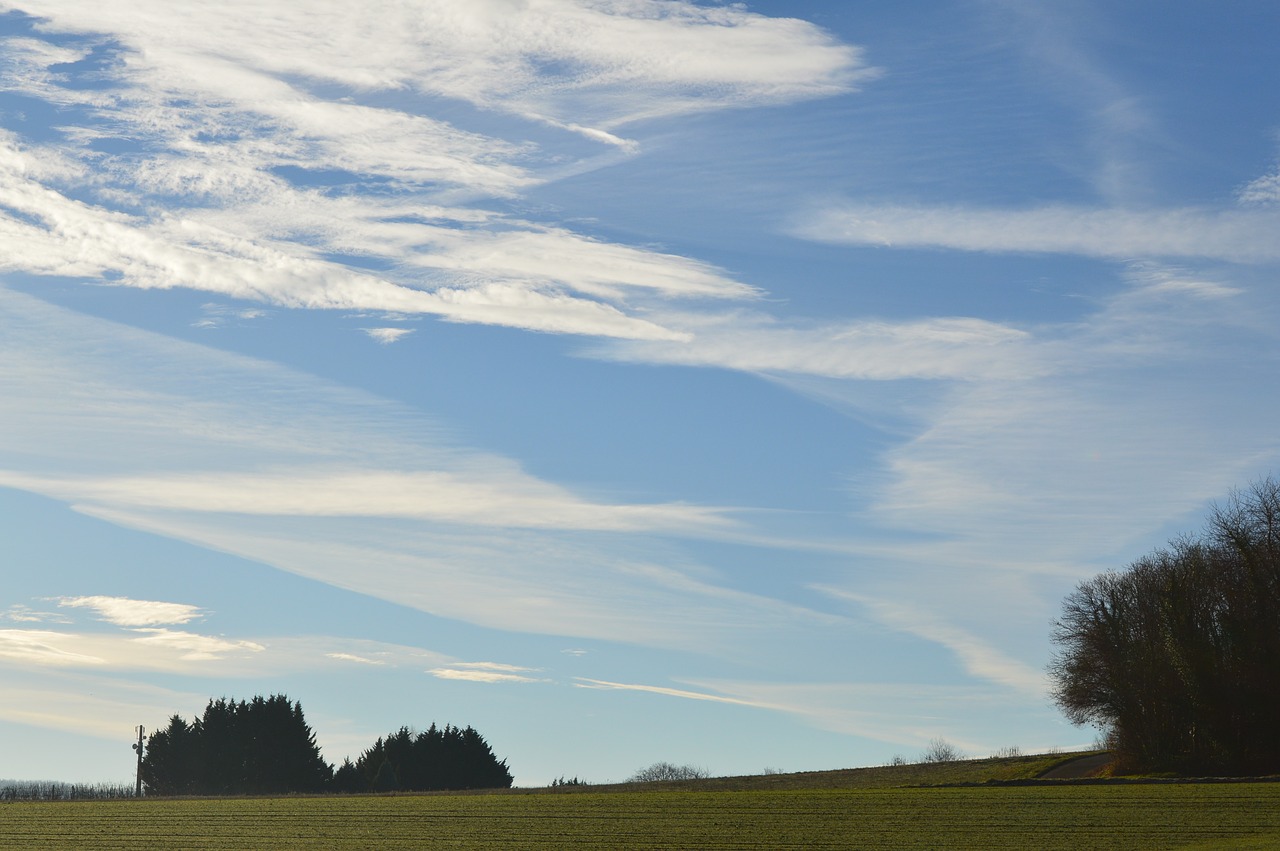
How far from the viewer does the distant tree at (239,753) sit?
142 metres

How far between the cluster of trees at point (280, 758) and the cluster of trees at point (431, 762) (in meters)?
0.11

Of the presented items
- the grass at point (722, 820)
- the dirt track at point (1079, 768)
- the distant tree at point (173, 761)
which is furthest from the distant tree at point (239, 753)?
the dirt track at point (1079, 768)

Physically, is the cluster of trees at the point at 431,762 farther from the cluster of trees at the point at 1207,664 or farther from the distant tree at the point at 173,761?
the cluster of trees at the point at 1207,664

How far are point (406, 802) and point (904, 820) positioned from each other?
106 feet

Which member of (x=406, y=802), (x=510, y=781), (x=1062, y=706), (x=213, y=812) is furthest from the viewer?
(x=510, y=781)

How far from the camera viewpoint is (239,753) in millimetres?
143500

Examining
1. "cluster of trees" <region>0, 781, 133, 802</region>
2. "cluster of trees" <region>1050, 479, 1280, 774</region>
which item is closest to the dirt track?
"cluster of trees" <region>1050, 479, 1280, 774</region>

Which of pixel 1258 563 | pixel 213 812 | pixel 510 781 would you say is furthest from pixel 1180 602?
pixel 510 781

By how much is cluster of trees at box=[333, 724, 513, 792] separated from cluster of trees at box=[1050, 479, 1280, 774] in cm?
7392

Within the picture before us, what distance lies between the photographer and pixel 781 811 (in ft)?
182

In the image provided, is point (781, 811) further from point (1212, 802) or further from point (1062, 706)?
point (1062, 706)

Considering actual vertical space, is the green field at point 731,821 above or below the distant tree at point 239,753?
below

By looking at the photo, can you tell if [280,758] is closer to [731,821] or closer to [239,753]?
[239,753]

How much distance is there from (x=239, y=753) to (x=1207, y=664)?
101959 mm
